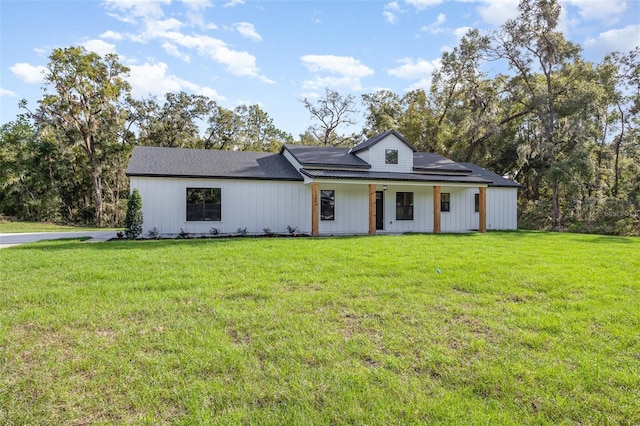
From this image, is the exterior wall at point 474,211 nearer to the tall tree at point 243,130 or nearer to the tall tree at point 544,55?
the tall tree at point 544,55

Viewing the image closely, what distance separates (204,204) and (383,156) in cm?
792

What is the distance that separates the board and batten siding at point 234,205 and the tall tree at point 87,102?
15.0 m

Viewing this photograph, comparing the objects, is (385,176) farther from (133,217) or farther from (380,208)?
(133,217)

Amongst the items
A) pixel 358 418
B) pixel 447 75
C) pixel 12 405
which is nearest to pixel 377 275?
pixel 358 418

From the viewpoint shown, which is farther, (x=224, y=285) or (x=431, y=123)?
(x=431, y=123)

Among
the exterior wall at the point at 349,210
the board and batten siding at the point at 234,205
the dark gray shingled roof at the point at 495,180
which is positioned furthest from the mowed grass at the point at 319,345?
the dark gray shingled roof at the point at 495,180

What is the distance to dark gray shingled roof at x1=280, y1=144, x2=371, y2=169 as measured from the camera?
50.5 feet

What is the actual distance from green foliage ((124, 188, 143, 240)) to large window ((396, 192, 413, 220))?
10.6 metres

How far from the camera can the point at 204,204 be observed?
14.1 m

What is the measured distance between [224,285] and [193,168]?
9708 millimetres

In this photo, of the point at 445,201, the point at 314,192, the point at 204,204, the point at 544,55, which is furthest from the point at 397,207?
the point at 544,55

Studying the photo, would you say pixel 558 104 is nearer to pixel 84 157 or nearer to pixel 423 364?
pixel 423 364

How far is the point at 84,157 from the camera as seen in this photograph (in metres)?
27.4

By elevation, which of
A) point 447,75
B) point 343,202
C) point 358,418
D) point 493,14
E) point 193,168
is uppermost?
point 493,14
